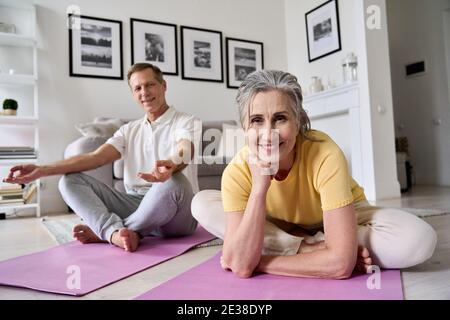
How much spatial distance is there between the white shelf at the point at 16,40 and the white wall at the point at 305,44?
2924 millimetres

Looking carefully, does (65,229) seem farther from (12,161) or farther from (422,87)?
(422,87)

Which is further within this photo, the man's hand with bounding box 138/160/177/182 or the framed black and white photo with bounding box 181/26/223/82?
the framed black and white photo with bounding box 181/26/223/82

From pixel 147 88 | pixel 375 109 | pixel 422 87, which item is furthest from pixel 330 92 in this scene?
pixel 147 88

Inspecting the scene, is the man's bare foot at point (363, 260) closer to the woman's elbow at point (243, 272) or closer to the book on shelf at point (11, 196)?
the woman's elbow at point (243, 272)

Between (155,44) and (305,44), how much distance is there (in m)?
1.82

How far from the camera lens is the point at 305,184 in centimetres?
96

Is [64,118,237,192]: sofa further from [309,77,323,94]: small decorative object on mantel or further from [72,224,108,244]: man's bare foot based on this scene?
[309,77,323,94]: small decorative object on mantel

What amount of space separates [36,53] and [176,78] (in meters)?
1.36

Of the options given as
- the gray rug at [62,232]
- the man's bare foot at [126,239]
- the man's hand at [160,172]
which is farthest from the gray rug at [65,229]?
the man's hand at [160,172]

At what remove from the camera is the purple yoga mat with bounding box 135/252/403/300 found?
83 cm

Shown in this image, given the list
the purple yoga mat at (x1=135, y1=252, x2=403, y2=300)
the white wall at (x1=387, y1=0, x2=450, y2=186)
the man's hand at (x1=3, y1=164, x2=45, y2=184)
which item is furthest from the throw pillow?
the white wall at (x1=387, y1=0, x2=450, y2=186)

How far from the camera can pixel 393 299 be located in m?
0.80
